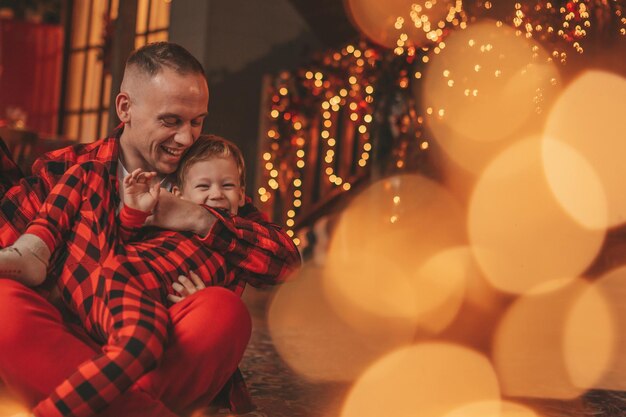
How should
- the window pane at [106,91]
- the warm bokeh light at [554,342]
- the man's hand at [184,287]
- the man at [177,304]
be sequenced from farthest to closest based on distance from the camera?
the window pane at [106,91], the warm bokeh light at [554,342], the man's hand at [184,287], the man at [177,304]

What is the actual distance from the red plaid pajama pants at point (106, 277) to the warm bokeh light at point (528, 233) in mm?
3501

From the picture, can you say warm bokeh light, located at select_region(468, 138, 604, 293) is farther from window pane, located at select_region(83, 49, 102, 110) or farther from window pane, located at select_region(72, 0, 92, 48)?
window pane, located at select_region(72, 0, 92, 48)

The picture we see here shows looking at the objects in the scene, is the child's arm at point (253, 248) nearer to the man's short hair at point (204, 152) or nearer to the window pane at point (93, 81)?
the man's short hair at point (204, 152)

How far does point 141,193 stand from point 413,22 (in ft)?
11.8

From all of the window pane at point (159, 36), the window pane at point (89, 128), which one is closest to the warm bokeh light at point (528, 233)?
the window pane at point (159, 36)

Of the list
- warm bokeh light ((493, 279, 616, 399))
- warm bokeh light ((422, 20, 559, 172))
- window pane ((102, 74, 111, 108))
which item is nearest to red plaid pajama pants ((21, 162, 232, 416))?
warm bokeh light ((493, 279, 616, 399))

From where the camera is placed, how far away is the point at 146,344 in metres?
1.63

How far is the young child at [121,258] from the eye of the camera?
1.61 m

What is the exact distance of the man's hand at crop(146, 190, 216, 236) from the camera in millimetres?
1867

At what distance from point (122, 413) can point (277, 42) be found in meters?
5.55

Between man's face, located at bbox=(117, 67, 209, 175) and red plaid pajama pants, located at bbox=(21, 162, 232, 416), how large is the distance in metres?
0.12

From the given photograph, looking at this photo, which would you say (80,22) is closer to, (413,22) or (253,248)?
(413,22)

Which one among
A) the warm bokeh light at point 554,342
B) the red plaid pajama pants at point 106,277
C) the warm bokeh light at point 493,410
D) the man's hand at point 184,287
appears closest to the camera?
the red plaid pajama pants at point 106,277

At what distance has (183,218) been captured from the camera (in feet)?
6.19
